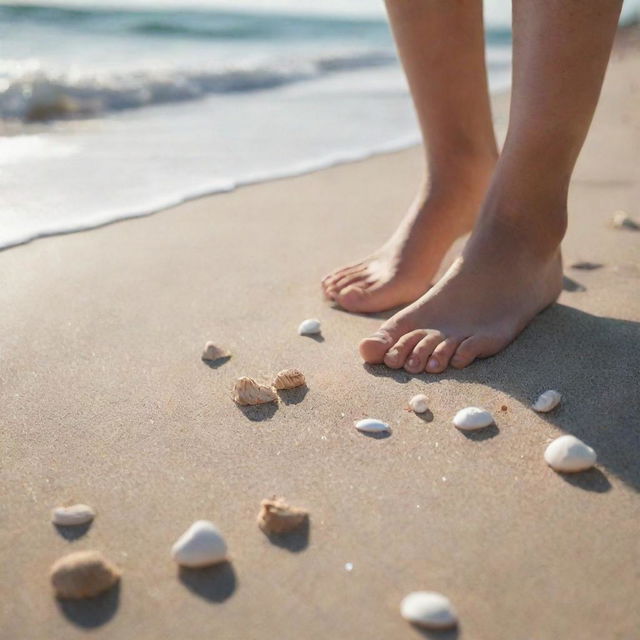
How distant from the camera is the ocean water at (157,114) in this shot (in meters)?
2.67

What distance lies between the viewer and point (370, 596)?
98 centimetres

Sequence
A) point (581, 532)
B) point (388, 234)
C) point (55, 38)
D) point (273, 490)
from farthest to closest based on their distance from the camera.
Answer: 1. point (55, 38)
2. point (388, 234)
3. point (273, 490)
4. point (581, 532)

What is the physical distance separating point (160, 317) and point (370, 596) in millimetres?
981

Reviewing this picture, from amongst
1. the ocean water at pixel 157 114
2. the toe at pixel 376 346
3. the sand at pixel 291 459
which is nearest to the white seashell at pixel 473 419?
the sand at pixel 291 459

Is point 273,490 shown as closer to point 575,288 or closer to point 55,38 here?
point 575,288

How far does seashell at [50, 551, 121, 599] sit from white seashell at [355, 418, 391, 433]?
0.50 meters

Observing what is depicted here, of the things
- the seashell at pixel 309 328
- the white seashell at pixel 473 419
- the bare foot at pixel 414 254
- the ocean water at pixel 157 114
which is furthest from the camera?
the ocean water at pixel 157 114

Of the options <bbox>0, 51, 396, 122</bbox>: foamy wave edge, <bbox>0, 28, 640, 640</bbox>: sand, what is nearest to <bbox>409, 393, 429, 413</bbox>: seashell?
<bbox>0, 28, 640, 640</bbox>: sand

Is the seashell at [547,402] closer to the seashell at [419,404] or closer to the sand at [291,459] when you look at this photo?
the sand at [291,459]

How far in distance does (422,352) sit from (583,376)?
0.31 m

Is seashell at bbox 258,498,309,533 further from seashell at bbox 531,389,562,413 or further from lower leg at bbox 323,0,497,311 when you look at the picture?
lower leg at bbox 323,0,497,311

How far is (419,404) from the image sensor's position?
139 centimetres

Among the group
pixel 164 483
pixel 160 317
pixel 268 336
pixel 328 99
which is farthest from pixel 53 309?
pixel 328 99

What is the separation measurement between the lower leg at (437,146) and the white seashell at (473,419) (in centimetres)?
56
